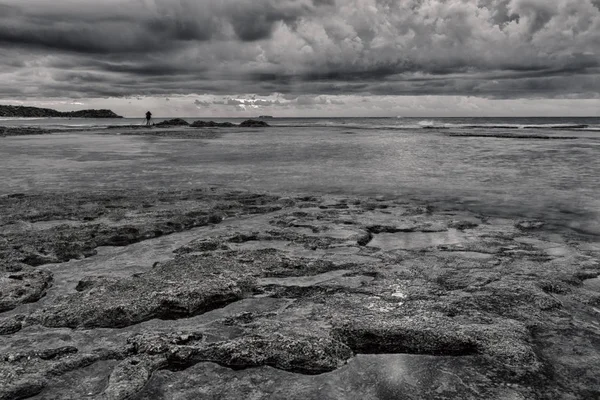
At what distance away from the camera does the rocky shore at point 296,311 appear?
12.1 ft

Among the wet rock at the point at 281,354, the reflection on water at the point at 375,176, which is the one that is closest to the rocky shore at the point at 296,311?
the wet rock at the point at 281,354

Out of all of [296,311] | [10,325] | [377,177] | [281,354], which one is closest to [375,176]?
[377,177]

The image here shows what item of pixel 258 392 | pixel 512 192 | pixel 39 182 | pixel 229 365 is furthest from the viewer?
pixel 39 182

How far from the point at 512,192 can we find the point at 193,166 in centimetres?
1192

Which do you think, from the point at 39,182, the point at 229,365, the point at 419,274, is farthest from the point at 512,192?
the point at 39,182

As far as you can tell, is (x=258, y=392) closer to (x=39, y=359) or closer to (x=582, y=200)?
(x=39, y=359)

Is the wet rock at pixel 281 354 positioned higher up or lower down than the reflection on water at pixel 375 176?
lower down

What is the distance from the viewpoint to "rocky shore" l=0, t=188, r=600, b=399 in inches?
145

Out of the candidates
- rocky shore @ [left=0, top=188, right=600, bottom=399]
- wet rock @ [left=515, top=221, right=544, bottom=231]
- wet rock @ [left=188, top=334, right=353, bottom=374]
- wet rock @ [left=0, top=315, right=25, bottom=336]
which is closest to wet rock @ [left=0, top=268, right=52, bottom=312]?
rocky shore @ [left=0, top=188, right=600, bottom=399]

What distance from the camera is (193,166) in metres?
18.9

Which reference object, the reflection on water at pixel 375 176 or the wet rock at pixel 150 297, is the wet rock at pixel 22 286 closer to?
the wet rock at pixel 150 297

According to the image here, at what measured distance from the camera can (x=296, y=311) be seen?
4.93 m

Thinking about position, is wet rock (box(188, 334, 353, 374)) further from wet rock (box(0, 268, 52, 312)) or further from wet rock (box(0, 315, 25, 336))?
wet rock (box(0, 268, 52, 312))

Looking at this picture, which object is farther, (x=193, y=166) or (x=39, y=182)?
(x=193, y=166)
